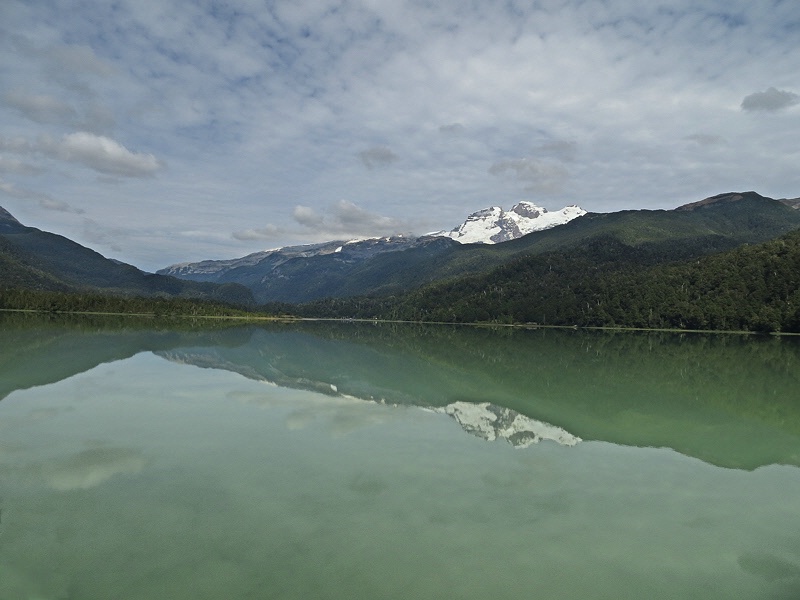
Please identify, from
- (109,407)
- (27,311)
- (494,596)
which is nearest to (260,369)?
(109,407)

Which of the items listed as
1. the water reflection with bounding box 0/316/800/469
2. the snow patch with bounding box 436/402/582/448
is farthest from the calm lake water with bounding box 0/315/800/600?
the water reflection with bounding box 0/316/800/469

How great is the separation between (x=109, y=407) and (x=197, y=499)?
56.9 feet

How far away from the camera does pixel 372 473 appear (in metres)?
19.0

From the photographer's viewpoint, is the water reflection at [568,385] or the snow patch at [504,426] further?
the water reflection at [568,385]

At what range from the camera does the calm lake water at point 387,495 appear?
37.5ft

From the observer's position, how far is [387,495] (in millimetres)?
16719

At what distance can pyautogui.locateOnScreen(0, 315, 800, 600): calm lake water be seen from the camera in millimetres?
11438

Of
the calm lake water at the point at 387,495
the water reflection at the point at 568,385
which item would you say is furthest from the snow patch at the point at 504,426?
the water reflection at the point at 568,385

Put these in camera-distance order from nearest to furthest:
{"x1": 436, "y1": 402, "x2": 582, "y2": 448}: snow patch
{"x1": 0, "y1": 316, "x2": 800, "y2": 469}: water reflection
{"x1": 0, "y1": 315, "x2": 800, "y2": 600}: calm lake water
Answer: {"x1": 0, "y1": 315, "x2": 800, "y2": 600}: calm lake water
{"x1": 436, "y1": 402, "x2": 582, "y2": 448}: snow patch
{"x1": 0, "y1": 316, "x2": 800, "y2": 469}: water reflection

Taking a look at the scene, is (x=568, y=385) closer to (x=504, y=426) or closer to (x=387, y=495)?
(x=504, y=426)

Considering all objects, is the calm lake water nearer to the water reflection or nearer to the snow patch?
the snow patch

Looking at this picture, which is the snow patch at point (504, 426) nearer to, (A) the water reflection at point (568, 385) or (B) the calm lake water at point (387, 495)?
(B) the calm lake water at point (387, 495)

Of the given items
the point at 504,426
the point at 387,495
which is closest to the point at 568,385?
the point at 504,426

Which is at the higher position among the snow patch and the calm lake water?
the calm lake water
